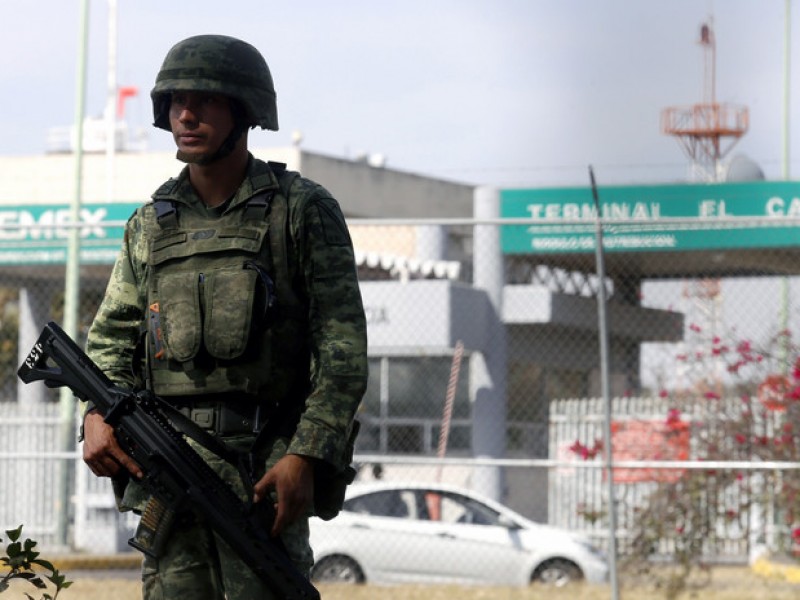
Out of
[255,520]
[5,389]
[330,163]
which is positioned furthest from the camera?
[330,163]

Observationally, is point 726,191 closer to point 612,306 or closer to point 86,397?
point 612,306

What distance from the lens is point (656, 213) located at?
1583cm

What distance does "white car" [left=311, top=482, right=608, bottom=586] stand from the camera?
1074 centimetres

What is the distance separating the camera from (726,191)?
15.6 m

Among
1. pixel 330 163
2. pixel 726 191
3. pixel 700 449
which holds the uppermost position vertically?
pixel 330 163

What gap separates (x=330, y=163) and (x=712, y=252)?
805 inches

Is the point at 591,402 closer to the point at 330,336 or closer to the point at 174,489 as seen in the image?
the point at 330,336

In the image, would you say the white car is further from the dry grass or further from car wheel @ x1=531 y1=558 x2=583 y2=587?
the dry grass

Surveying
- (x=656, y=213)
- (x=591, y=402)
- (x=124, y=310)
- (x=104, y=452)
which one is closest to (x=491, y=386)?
(x=591, y=402)

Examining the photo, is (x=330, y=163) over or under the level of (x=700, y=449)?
over

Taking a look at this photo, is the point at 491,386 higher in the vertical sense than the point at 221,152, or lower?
lower

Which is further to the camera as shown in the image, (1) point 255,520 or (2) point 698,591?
(2) point 698,591

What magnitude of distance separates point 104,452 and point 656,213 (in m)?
12.7

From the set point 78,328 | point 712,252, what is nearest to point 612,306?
point 712,252
